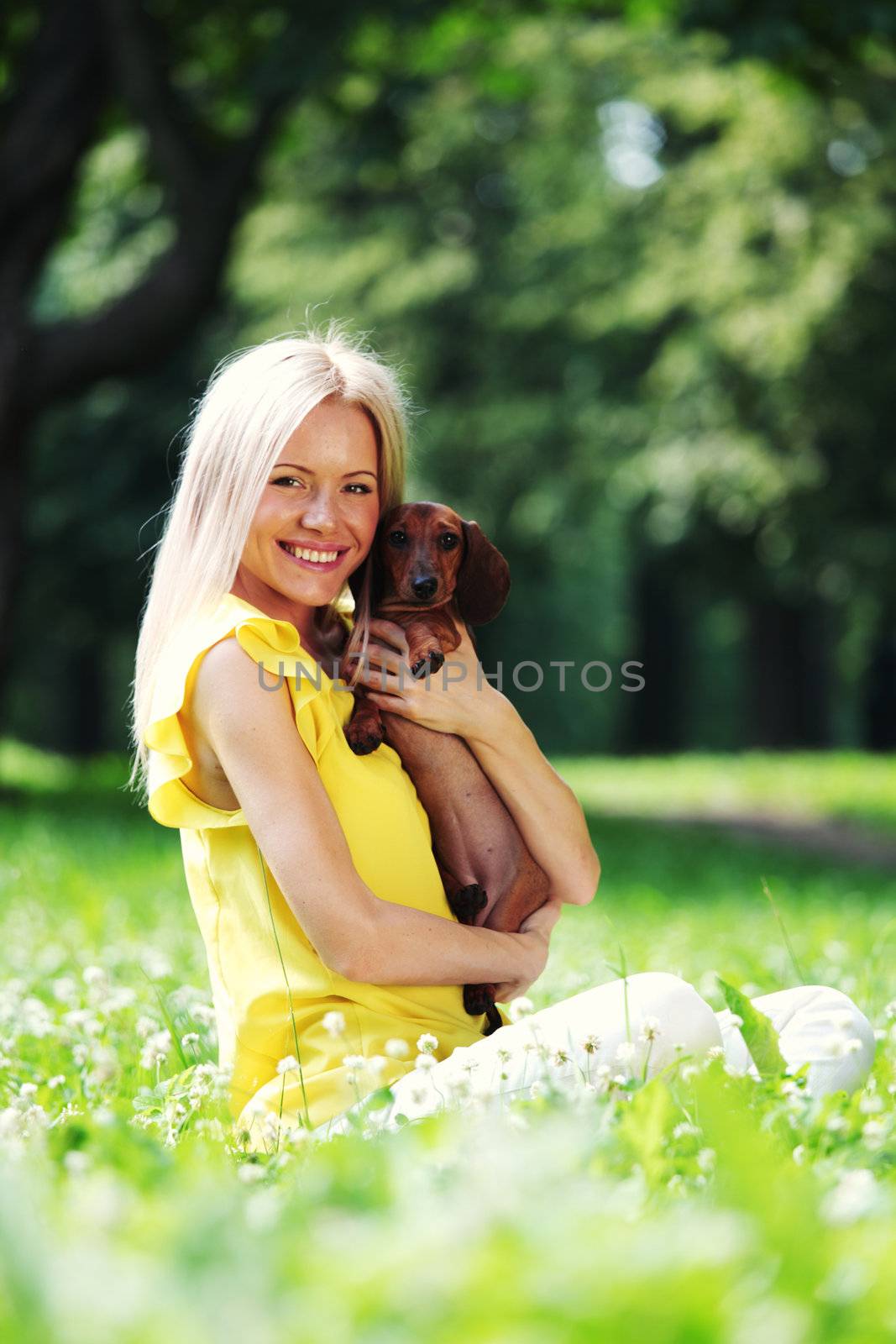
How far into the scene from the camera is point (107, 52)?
9578 millimetres

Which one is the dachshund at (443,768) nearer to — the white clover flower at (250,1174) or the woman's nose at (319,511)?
the woman's nose at (319,511)

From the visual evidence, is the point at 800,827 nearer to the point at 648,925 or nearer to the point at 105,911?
the point at 648,925

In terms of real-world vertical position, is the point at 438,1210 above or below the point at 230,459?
below

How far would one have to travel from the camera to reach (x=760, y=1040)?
90.8 inches

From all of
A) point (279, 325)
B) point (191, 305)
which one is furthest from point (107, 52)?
point (279, 325)

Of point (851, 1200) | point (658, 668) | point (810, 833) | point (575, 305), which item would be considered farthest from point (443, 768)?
point (658, 668)

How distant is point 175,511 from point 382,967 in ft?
2.96

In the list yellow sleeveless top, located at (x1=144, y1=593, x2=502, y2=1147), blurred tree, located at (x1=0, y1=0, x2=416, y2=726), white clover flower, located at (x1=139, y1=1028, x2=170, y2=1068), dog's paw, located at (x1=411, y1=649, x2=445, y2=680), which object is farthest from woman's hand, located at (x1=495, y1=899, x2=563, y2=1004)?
blurred tree, located at (x1=0, y1=0, x2=416, y2=726)

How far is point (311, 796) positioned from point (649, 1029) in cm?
63

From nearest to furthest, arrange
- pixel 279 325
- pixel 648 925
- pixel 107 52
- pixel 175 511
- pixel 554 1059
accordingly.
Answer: pixel 554 1059 → pixel 175 511 → pixel 648 925 → pixel 107 52 → pixel 279 325

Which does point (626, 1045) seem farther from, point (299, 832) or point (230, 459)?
point (230, 459)

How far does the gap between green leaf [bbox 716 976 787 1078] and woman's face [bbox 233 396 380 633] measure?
1.00 m

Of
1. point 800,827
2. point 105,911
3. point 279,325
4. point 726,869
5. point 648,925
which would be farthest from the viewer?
point 279,325

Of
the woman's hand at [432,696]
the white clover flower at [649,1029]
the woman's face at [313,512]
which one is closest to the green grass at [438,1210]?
the white clover flower at [649,1029]
